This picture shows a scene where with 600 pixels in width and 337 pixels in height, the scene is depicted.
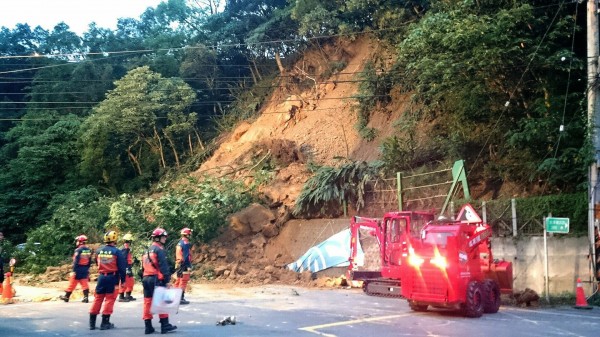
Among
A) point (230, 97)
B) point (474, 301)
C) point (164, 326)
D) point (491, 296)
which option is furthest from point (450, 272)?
point (230, 97)

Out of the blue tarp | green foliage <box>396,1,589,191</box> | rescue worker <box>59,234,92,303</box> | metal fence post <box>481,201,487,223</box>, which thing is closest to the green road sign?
green foliage <box>396,1,589,191</box>

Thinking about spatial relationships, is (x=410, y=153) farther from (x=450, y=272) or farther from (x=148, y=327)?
(x=148, y=327)

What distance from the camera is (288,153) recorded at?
31891mm

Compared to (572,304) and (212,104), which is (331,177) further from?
(212,104)

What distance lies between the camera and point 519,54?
63.4 feet

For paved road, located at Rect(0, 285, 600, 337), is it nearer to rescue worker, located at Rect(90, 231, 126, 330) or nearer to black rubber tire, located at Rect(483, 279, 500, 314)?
black rubber tire, located at Rect(483, 279, 500, 314)

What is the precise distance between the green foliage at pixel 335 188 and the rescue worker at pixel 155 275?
Result: 584 inches

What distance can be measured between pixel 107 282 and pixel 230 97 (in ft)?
103

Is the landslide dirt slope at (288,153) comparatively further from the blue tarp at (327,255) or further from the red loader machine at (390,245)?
the red loader machine at (390,245)

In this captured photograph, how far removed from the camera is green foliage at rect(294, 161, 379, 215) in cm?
2583

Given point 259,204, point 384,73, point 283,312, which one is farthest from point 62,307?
point 384,73

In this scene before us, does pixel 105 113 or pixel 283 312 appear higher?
pixel 105 113

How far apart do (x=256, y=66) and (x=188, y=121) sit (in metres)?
6.61

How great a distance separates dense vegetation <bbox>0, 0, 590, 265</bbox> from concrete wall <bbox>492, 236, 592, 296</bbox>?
6.35ft
